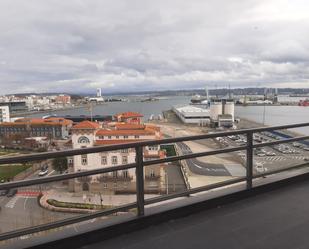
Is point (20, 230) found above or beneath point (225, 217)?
above

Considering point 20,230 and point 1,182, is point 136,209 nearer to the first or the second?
point 20,230

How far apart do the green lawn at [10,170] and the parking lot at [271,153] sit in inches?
90.6

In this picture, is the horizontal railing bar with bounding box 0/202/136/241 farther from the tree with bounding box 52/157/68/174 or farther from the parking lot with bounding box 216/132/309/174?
the parking lot with bounding box 216/132/309/174

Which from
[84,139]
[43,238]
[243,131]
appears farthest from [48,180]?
[84,139]

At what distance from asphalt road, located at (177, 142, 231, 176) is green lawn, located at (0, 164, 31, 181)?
Result: 1.73 metres

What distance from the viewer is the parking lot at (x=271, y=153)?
3.65m

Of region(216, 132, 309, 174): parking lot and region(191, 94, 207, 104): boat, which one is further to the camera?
region(191, 94, 207, 104): boat

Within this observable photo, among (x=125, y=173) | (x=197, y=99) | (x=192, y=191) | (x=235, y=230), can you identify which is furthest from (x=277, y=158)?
(x=197, y=99)

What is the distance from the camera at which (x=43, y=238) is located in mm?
2385

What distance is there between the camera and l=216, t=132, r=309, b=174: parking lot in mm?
3648

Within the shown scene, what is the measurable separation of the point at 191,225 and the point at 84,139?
4.74 metres

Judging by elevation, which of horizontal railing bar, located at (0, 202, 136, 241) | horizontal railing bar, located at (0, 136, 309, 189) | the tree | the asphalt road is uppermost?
the tree

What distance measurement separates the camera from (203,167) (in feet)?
Result: 13.6

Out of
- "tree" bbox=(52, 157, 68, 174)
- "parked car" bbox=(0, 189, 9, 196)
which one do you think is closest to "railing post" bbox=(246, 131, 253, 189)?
"tree" bbox=(52, 157, 68, 174)
